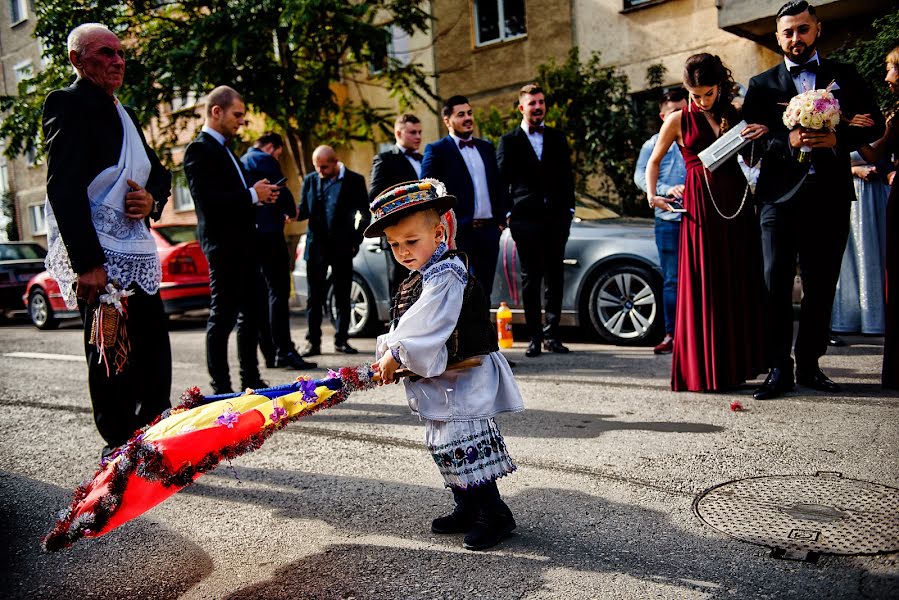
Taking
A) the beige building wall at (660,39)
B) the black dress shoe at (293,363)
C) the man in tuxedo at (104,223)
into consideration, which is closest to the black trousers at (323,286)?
the black dress shoe at (293,363)

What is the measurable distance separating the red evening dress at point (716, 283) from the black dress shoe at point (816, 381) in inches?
10.5

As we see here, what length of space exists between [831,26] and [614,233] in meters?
8.91

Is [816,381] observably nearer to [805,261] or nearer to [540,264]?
[805,261]

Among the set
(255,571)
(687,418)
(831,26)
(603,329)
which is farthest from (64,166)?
(831,26)

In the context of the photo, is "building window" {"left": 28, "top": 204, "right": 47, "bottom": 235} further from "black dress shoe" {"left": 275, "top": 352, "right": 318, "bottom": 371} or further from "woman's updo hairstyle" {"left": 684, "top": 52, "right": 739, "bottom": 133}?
"woman's updo hairstyle" {"left": 684, "top": 52, "right": 739, "bottom": 133}

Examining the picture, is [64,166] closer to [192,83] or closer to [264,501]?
[264,501]

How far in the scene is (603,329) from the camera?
8172mm

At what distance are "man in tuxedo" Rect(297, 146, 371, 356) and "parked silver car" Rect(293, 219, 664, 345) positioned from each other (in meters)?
1.57

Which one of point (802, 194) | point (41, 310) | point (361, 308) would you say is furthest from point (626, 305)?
point (41, 310)

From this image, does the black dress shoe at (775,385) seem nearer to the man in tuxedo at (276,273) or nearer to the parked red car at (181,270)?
the man in tuxedo at (276,273)

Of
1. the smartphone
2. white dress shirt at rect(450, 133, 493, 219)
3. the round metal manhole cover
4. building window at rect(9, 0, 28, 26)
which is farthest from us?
building window at rect(9, 0, 28, 26)

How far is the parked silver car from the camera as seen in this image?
7918 millimetres

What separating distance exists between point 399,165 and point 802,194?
361 centimetres

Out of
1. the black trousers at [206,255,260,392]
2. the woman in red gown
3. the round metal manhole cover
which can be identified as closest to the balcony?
the woman in red gown
